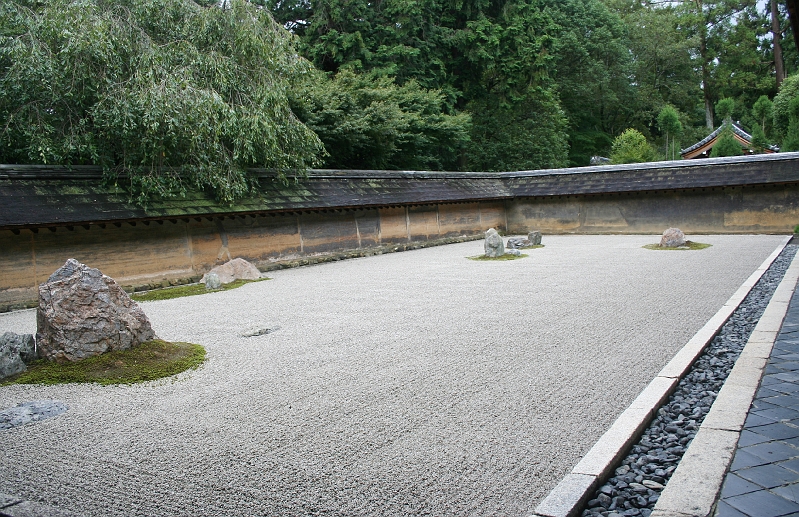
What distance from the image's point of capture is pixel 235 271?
36.9 feet

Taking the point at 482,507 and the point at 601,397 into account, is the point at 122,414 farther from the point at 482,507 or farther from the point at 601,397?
the point at 601,397

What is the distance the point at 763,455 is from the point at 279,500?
255cm

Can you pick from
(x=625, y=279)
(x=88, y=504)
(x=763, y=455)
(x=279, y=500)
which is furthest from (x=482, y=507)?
(x=625, y=279)

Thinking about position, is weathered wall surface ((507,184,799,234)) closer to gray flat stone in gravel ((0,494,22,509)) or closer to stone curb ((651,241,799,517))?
stone curb ((651,241,799,517))

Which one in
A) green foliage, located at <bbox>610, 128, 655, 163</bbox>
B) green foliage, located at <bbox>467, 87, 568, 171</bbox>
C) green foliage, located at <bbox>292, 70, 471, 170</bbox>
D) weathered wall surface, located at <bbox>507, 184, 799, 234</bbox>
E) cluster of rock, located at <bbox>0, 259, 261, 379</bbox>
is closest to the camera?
cluster of rock, located at <bbox>0, 259, 261, 379</bbox>

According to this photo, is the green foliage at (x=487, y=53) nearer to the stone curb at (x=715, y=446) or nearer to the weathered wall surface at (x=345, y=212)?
the weathered wall surface at (x=345, y=212)

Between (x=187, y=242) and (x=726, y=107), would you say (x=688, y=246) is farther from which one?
(x=726, y=107)

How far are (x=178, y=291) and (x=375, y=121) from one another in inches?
435

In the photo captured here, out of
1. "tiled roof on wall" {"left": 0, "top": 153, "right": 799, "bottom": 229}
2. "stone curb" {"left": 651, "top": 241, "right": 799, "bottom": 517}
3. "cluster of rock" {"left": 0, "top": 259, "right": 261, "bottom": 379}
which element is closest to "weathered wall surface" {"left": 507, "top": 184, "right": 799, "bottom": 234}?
"tiled roof on wall" {"left": 0, "top": 153, "right": 799, "bottom": 229}

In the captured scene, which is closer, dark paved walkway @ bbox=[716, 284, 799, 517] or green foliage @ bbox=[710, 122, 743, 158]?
dark paved walkway @ bbox=[716, 284, 799, 517]

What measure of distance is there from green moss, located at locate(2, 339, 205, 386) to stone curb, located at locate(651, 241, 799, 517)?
4.14 metres

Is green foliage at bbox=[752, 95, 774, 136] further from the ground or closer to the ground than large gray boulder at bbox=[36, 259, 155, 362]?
further from the ground

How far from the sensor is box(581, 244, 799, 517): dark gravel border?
2.67m

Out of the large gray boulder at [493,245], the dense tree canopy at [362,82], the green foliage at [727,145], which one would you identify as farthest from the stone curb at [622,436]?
the green foliage at [727,145]
